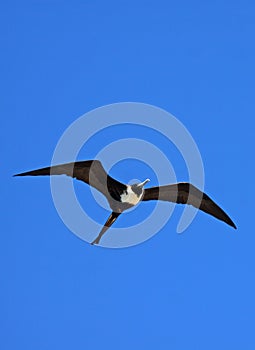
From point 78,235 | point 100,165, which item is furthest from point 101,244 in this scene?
point 100,165

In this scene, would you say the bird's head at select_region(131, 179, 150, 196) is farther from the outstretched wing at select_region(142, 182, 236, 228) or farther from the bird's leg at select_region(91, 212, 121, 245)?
the bird's leg at select_region(91, 212, 121, 245)

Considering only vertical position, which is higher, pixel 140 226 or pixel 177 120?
pixel 177 120

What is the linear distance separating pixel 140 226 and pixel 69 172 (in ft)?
4.54

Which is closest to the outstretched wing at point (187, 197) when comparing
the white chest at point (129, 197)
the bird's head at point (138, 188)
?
the bird's head at point (138, 188)

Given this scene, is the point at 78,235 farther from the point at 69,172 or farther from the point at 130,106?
the point at 130,106

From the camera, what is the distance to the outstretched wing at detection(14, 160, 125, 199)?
11625mm

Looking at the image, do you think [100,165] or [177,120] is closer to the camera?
[100,165]

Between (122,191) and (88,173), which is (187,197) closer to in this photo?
(122,191)

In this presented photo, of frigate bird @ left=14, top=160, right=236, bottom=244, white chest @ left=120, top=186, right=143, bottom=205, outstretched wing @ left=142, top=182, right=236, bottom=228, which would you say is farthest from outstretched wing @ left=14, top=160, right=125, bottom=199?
outstretched wing @ left=142, top=182, right=236, bottom=228

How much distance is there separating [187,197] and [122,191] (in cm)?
112

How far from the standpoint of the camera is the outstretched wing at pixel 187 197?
42.3ft

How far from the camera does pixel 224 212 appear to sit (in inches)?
521

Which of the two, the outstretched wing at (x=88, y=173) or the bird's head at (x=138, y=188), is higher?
the bird's head at (x=138, y=188)

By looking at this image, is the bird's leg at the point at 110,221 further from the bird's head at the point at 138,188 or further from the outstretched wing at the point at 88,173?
the bird's head at the point at 138,188
